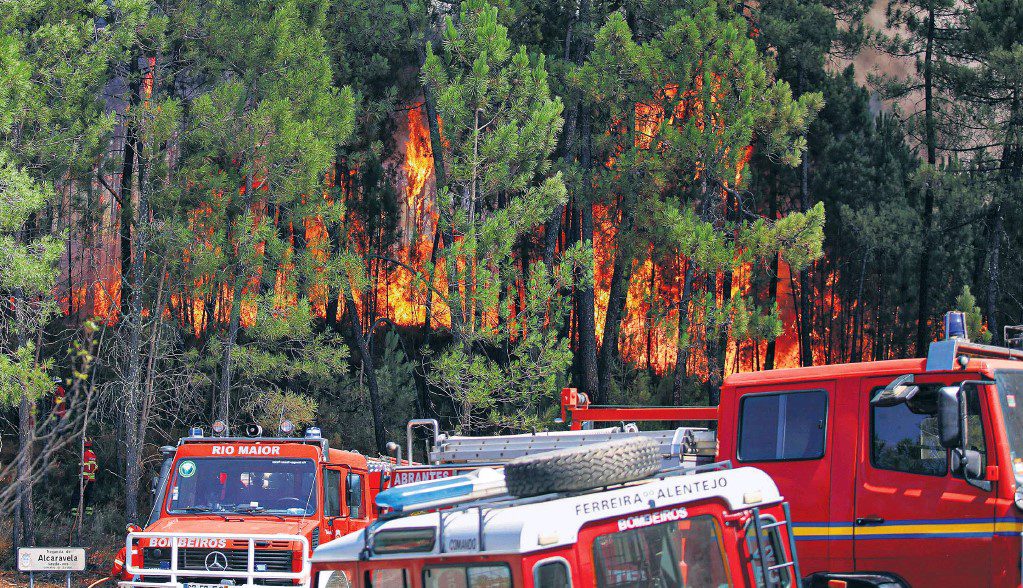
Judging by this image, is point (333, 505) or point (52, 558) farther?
point (52, 558)

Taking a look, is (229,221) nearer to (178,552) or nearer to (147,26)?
(147,26)

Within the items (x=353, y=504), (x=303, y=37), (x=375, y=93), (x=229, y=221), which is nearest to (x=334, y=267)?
(x=229, y=221)

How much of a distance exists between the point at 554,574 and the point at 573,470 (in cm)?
64

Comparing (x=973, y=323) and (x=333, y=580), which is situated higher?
(x=973, y=323)

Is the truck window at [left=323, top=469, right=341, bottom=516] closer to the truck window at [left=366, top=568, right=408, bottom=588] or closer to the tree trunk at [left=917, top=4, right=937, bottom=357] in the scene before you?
the truck window at [left=366, top=568, right=408, bottom=588]

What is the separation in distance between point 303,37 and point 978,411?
1968 cm

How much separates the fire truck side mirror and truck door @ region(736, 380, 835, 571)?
3.97ft

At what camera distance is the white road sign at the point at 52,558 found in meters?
13.1

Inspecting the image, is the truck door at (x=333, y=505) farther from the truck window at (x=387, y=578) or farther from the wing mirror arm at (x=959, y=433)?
the wing mirror arm at (x=959, y=433)

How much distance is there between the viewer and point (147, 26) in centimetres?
2269

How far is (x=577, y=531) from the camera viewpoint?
5539 millimetres

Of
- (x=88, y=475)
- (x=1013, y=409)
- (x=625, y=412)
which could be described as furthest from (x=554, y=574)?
(x=88, y=475)

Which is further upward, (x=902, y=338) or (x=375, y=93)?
(x=375, y=93)

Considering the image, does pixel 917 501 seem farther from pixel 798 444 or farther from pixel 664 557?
pixel 664 557
